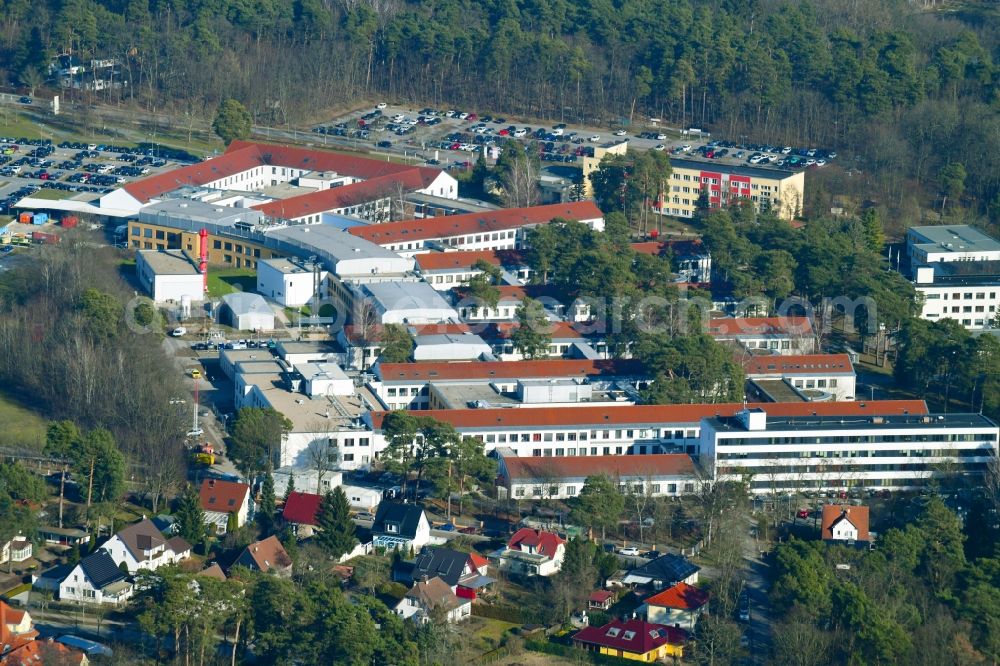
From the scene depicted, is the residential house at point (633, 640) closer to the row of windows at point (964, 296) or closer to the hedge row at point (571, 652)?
the hedge row at point (571, 652)

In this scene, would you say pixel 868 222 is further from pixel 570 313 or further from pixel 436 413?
Result: pixel 436 413

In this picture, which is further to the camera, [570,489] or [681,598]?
[570,489]

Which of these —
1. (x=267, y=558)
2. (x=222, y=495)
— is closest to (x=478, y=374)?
(x=222, y=495)

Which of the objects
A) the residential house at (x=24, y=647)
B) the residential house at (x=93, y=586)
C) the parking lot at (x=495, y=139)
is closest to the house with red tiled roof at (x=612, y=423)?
the residential house at (x=93, y=586)

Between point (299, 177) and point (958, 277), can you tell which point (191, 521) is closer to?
point (958, 277)

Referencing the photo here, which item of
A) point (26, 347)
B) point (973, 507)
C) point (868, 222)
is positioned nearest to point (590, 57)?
point (868, 222)

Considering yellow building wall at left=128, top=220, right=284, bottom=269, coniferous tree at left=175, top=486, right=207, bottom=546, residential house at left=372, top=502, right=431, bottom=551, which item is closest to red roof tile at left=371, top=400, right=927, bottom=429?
residential house at left=372, top=502, right=431, bottom=551
